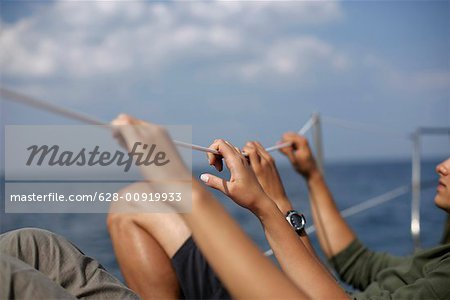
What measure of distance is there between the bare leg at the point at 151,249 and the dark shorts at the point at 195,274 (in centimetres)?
2

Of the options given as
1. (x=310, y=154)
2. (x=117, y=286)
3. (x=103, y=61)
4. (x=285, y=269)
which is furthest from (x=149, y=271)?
(x=103, y=61)

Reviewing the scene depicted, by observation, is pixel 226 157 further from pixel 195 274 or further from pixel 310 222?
pixel 310 222

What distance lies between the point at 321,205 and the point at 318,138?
523 millimetres

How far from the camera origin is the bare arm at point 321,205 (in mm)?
1263

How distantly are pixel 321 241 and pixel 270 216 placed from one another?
68 centimetres

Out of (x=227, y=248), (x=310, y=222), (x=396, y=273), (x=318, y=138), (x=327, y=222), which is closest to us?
(x=227, y=248)

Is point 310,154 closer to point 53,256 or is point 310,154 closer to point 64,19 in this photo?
point 53,256

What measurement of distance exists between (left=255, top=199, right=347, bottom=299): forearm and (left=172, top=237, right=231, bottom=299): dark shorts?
344 millimetres

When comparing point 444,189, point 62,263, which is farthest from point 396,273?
point 62,263

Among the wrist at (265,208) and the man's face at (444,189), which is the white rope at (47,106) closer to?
the wrist at (265,208)

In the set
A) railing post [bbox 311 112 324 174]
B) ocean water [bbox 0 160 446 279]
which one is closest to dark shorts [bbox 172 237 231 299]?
railing post [bbox 311 112 324 174]

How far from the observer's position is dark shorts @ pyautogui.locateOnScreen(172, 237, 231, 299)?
0.99 meters

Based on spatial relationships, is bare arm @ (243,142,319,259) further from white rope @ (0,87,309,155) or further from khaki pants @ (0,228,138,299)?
white rope @ (0,87,309,155)

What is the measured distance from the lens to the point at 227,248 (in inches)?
18.0
